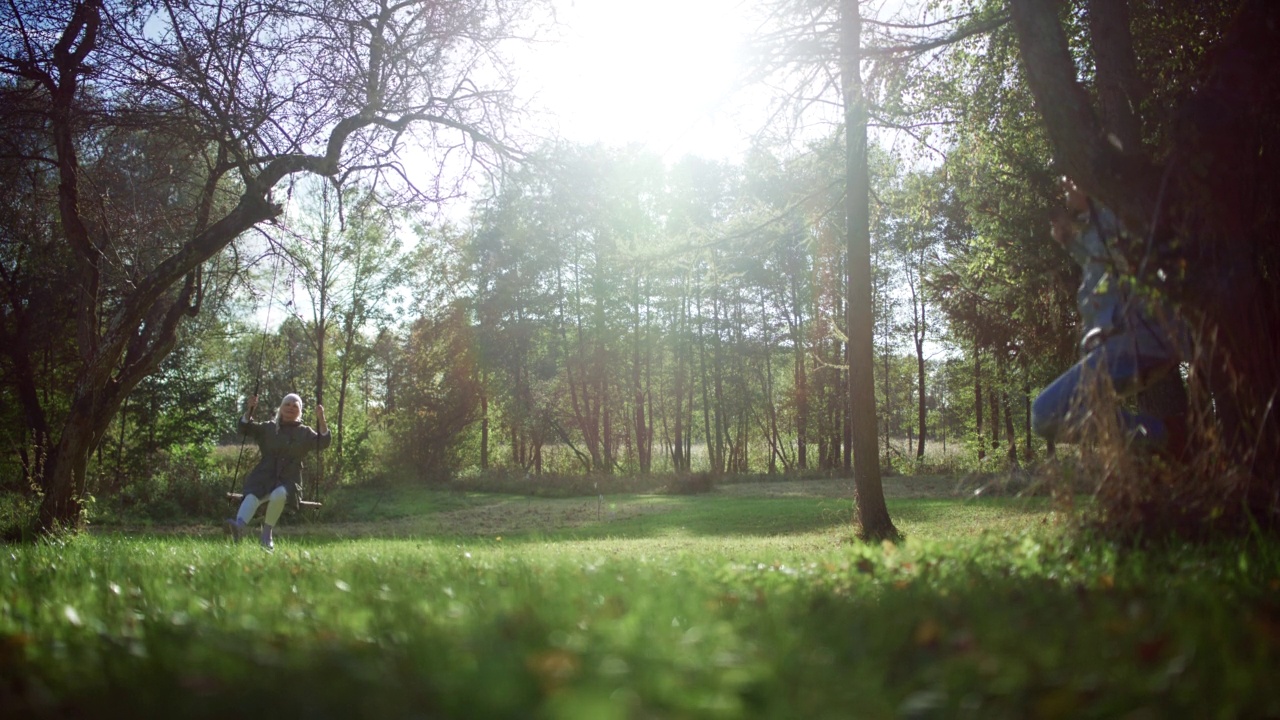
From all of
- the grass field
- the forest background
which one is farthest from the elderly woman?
the grass field

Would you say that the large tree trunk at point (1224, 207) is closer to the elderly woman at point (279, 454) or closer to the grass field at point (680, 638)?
the grass field at point (680, 638)

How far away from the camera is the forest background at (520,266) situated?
10016 millimetres

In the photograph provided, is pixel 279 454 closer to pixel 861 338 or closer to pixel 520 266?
pixel 861 338

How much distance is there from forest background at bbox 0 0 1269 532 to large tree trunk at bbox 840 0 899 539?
267 mm

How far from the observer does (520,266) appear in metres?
35.4

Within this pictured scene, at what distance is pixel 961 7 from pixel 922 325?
2241cm

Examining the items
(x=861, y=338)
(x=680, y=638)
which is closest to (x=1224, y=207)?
(x=680, y=638)

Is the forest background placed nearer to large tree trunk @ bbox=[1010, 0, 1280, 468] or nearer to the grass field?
large tree trunk @ bbox=[1010, 0, 1280, 468]

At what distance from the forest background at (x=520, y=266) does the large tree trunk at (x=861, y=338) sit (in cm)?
27

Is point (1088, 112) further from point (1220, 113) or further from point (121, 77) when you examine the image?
point (121, 77)

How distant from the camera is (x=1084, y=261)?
5.04m

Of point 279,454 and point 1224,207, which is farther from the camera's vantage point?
point 279,454

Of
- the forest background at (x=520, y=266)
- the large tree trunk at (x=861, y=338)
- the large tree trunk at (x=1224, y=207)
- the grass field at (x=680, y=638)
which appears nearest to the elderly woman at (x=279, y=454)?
the forest background at (x=520, y=266)

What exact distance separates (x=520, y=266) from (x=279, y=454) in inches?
992
